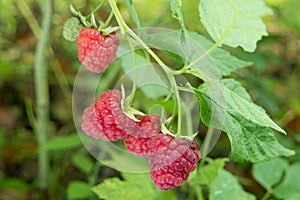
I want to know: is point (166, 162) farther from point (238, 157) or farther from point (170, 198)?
point (170, 198)

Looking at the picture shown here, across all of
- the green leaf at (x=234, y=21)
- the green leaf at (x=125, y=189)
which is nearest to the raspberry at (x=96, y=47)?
the green leaf at (x=234, y=21)

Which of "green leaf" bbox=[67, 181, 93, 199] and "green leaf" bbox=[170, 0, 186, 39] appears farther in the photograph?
"green leaf" bbox=[67, 181, 93, 199]

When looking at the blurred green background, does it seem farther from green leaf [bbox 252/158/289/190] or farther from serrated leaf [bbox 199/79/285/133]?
serrated leaf [bbox 199/79/285/133]

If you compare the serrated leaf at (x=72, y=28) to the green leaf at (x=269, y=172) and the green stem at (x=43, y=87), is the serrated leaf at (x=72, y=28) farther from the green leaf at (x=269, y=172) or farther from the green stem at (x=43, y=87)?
the green leaf at (x=269, y=172)

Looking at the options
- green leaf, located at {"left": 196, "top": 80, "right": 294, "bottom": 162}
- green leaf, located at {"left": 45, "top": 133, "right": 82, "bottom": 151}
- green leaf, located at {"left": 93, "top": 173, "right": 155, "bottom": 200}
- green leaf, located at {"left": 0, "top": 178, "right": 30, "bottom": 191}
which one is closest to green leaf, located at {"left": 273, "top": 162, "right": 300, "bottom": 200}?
green leaf, located at {"left": 93, "top": 173, "right": 155, "bottom": 200}

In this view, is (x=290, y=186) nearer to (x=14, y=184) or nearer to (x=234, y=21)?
(x=234, y=21)

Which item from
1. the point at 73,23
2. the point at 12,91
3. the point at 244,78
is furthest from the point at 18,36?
the point at 73,23

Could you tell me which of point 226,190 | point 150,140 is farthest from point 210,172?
point 150,140
